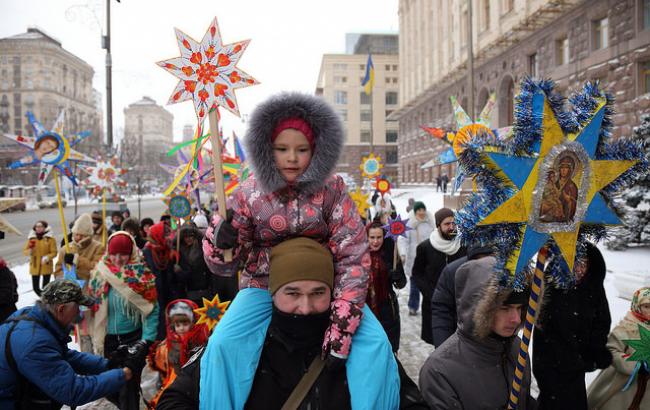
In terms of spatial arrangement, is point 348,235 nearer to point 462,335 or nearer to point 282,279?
point 282,279

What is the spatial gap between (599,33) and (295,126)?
910 inches

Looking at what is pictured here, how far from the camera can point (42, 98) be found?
48.3 meters

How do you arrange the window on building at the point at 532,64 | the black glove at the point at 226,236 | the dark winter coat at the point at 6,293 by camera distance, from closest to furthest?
the black glove at the point at 226,236 < the dark winter coat at the point at 6,293 < the window on building at the point at 532,64

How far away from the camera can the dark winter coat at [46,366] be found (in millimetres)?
2566

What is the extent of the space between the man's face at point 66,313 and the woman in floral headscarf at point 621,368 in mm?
3398

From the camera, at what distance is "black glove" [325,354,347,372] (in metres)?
1.71

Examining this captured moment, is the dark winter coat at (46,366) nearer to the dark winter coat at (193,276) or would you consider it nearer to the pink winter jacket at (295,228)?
the pink winter jacket at (295,228)

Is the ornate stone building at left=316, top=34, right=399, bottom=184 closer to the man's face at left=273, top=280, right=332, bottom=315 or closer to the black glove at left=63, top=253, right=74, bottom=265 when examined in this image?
the black glove at left=63, top=253, right=74, bottom=265

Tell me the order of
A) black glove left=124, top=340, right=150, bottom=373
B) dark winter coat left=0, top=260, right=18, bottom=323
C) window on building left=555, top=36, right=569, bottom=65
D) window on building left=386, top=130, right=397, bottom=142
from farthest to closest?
window on building left=386, top=130, right=397, bottom=142
window on building left=555, top=36, right=569, bottom=65
dark winter coat left=0, top=260, right=18, bottom=323
black glove left=124, top=340, right=150, bottom=373

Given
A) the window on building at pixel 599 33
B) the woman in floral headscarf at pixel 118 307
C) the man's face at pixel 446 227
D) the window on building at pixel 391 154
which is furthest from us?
the window on building at pixel 391 154

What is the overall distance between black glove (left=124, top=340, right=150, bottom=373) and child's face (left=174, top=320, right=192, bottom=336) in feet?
1.91

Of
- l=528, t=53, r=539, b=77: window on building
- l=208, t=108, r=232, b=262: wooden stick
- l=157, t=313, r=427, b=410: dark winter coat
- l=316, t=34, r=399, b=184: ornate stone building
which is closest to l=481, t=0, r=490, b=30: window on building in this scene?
l=528, t=53, r=539, b=77: window on building

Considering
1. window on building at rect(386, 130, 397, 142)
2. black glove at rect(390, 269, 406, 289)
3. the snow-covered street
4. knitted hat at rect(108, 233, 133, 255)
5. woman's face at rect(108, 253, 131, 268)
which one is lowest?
the snow-covered street

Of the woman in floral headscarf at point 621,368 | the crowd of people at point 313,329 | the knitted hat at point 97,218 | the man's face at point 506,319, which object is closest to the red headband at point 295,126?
the crowd of people at point 313,329
